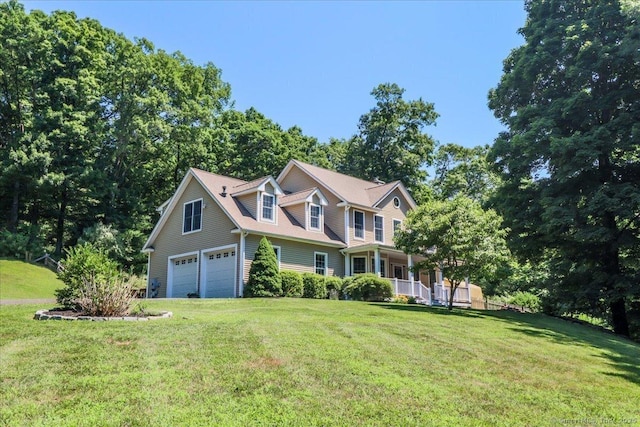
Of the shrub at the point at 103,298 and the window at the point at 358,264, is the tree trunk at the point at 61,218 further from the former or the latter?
the shrub at the point at 103,298

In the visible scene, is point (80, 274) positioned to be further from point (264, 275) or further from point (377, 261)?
point (377, 261)

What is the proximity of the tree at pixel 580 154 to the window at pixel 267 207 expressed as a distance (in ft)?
34.4

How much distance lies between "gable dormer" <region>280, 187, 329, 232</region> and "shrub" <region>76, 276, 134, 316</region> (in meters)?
14.9

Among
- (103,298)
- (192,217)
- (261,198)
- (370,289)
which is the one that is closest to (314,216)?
(261,198)

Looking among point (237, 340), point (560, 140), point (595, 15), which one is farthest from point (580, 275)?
point (237, 340)

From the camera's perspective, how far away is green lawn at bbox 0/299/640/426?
18.7 ft

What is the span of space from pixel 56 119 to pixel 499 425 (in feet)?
114

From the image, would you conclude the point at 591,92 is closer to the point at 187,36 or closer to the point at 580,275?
the point at 580,275

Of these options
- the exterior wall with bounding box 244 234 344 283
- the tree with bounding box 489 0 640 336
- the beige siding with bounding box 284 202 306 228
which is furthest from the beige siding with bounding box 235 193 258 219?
the tree with bounding box 489 0 640 336

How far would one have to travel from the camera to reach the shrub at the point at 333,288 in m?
23.6

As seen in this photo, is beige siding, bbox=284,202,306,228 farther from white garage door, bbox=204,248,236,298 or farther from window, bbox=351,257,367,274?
white garage door, bbox=204,248,236,298

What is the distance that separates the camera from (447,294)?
1139 inches

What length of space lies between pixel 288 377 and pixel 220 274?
16.6m

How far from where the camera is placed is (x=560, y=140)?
19250 millimetres
